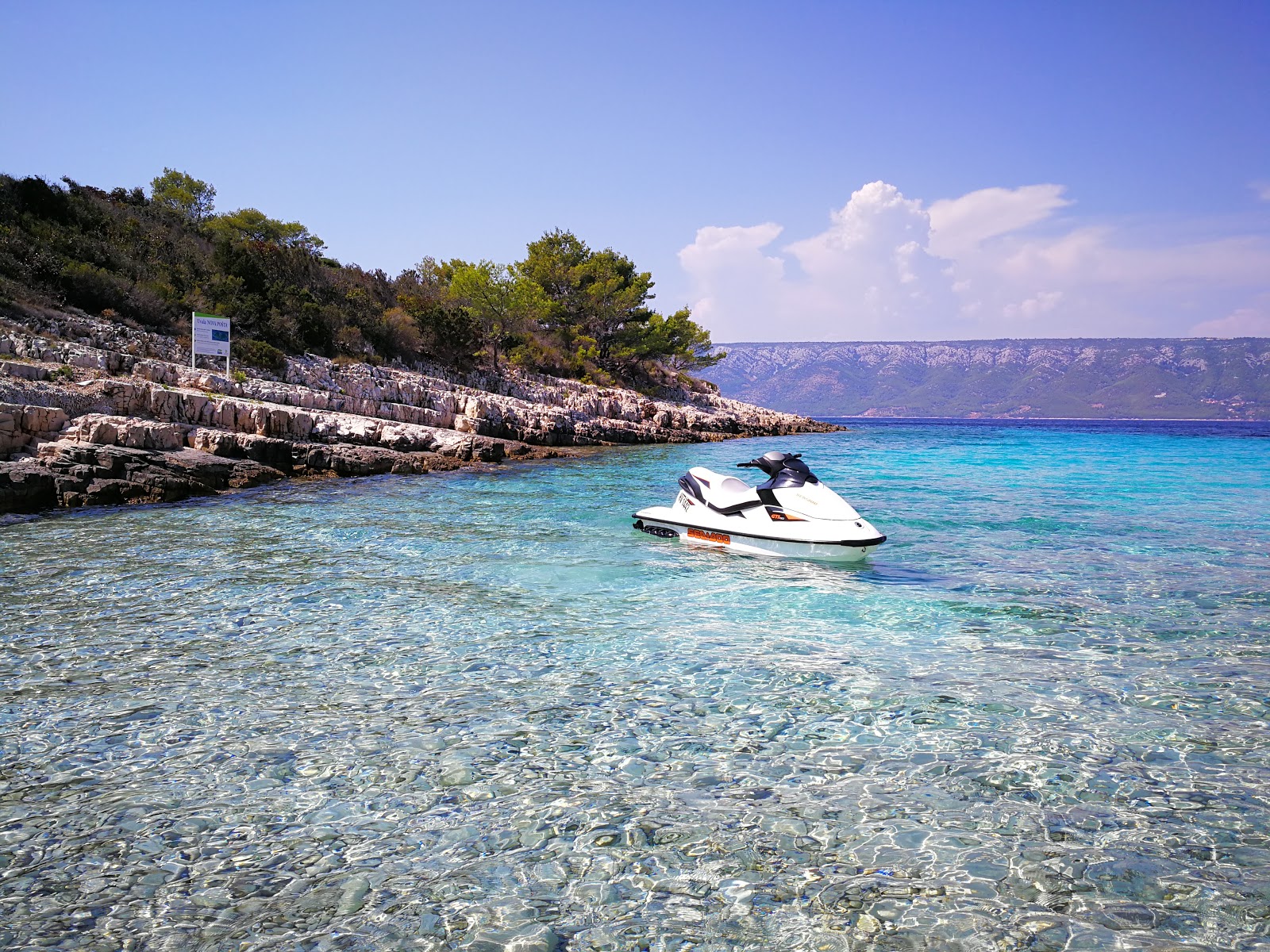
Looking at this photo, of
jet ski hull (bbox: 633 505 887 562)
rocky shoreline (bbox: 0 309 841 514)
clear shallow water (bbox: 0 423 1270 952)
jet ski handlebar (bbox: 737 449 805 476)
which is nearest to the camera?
clear shallow water (bbox: 0 423 1270 952)

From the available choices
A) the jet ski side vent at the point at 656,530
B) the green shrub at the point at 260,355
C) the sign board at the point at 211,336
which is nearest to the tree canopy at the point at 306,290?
the green shrub at the point at 260,355

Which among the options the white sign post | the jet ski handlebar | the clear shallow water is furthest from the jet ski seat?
the white sign post

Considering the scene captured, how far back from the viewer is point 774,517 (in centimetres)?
1050

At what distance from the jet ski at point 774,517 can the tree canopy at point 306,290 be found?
23.4 metres

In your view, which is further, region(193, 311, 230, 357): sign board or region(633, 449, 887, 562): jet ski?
region(193, 311, 230, 357): sign board

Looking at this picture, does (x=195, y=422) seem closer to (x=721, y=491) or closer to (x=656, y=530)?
(x=656, y=530)

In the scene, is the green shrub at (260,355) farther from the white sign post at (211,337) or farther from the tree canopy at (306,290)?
the white sign post at (211,337)

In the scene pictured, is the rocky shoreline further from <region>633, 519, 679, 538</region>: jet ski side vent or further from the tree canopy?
<region>633, 519, 679, 538</region>: jet ski side vent

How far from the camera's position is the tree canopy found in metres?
28.0

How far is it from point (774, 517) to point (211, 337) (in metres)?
21.2

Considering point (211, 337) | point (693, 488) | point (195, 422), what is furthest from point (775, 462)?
point (211, 337)

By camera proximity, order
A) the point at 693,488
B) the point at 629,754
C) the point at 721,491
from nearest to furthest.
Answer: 1. the point at 629,754
2. the point at 721,491
3. the point at 693,488

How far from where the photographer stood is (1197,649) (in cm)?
644

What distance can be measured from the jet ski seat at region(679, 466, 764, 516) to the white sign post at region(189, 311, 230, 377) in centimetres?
1890
